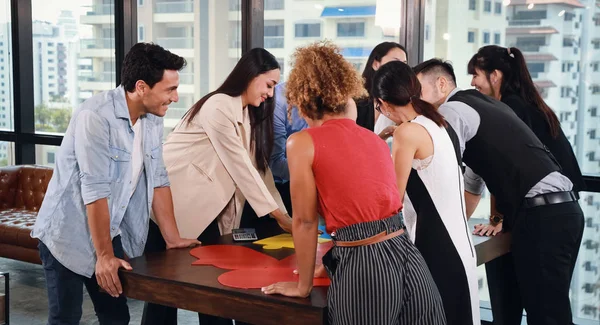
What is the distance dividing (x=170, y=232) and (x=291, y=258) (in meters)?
0.54

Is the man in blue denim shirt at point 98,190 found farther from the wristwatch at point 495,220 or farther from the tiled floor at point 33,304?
the tiled floor at point 33,304

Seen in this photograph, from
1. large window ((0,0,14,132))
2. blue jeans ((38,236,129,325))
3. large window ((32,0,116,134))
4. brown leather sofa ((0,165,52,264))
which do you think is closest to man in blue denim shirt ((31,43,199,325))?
blue jeans ((38,236,129,325))

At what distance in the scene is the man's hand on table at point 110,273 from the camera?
104 inches

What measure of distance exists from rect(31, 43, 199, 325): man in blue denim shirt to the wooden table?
0.10 metres

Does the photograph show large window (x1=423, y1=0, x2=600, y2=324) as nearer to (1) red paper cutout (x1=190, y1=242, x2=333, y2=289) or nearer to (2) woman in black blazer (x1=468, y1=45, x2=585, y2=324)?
Answer: (2) woman in black blazer (x1=468, y1=45, x2=585, y2=324)

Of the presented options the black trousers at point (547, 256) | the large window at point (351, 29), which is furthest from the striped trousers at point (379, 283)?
the large window at point (351, 29)

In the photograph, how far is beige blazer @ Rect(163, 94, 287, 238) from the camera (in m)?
3.32

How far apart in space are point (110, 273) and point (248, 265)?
481 millimetres

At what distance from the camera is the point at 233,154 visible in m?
3.33

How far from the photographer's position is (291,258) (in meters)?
2.85

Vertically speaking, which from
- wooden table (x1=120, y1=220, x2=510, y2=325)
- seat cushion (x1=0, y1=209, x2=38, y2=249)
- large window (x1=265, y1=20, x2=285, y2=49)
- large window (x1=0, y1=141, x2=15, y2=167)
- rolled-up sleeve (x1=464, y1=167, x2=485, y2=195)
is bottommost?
seat cushion (x1=0, y1=209, x2=38, y2=249)

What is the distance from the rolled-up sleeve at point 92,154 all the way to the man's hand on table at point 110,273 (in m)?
0.22

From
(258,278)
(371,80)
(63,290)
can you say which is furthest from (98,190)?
(371,80)

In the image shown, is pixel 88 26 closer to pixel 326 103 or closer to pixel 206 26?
pixel 206 26
